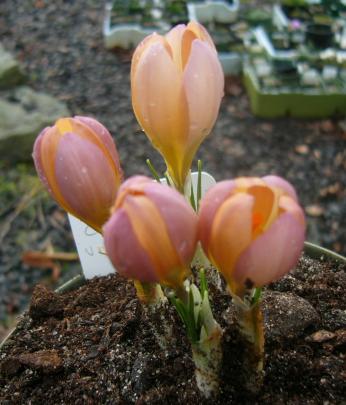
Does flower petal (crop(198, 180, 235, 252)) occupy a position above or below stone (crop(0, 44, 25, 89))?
above

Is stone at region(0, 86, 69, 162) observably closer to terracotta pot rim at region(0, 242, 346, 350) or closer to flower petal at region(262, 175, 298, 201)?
terracotta pot rim at region(0, 242, 346, 350)

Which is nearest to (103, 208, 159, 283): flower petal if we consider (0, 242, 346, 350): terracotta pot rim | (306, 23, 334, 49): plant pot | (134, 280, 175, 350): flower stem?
(134, 280, 175, 350): flower stem


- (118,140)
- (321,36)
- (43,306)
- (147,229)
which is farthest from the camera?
(321,36)

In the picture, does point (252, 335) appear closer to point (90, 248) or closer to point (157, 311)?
point (157, 311)

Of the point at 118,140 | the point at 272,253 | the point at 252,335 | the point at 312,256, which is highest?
the point at 272,253

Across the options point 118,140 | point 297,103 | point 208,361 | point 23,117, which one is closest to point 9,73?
point 23,117

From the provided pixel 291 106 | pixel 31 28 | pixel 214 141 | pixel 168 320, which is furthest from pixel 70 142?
pixel 31 28
